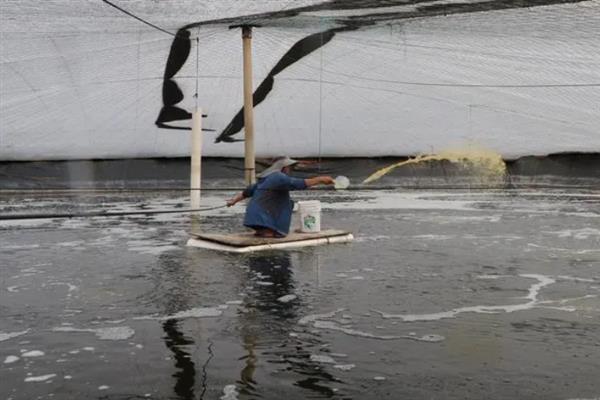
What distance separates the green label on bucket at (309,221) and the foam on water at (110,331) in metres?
5.04

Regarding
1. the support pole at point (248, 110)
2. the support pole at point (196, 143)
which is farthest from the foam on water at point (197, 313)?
the support pole at point (248, 110)

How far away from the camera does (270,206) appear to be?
9.45 metres

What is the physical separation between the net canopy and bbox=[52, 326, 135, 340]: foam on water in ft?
28.9

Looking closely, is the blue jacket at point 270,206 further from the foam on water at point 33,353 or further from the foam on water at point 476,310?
the foam on water at point 33,353

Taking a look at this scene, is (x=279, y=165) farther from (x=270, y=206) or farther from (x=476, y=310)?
(x=476, y=310)

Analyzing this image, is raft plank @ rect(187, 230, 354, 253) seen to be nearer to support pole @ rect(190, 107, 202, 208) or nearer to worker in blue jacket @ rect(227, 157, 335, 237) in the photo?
worker in blue jacket @ rect(227, 157, 335, 237)

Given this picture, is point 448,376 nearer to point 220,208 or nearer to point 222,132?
point 220,208

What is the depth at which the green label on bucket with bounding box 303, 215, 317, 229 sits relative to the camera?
32.7 ft

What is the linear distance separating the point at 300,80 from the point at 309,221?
10.5 m

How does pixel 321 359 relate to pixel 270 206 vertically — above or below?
below

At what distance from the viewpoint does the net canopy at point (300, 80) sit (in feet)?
47.2

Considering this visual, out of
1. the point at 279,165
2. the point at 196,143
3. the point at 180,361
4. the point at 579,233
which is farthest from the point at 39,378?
the point at 196,143

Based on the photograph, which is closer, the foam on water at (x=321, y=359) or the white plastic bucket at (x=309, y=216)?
the foam on water at (x=321, y=359)

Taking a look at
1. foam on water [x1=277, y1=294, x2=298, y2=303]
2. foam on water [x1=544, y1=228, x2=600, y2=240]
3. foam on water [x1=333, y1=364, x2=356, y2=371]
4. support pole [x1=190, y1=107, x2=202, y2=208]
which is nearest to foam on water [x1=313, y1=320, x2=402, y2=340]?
foam on water [x1=333, y1=364, x2=356, y2=371]
